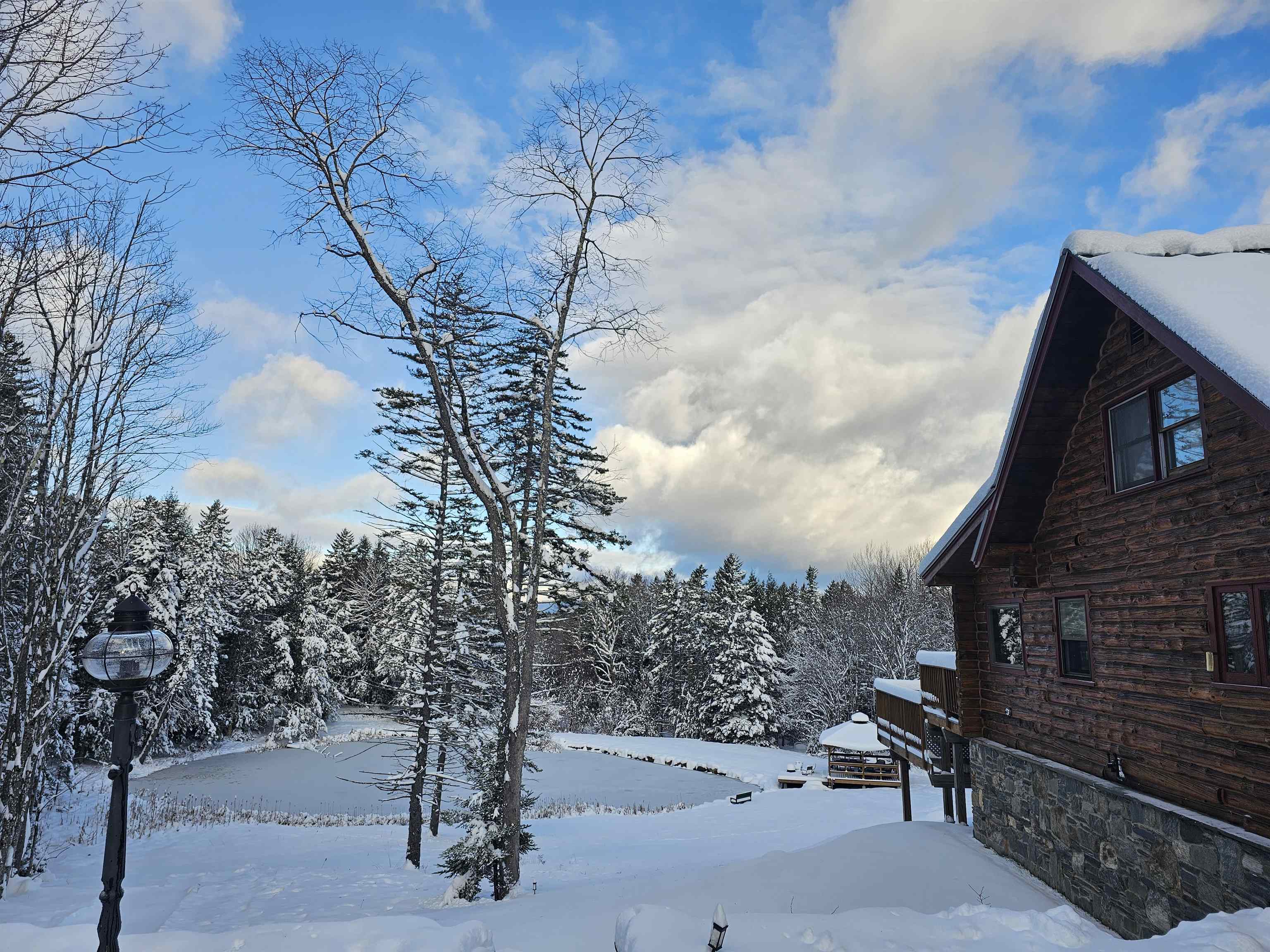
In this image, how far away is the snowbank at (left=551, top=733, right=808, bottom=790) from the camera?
30.2 meters

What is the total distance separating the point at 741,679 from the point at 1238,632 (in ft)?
113

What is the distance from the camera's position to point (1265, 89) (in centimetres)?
873

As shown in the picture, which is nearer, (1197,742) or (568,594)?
(1197,742)

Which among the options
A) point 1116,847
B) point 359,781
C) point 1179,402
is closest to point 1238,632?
point 1179,402

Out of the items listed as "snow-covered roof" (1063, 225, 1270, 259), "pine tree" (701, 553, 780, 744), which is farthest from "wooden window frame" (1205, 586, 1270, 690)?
"pine tree" (701, 553, 780, 744)

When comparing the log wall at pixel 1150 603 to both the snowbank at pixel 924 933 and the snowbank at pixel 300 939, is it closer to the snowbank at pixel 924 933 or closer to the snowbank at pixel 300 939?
A: the snowbank at pixel 924 933

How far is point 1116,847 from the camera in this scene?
837cm

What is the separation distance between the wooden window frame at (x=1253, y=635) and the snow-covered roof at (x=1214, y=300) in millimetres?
2227

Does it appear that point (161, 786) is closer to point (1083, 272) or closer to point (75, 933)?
point (75, 933)

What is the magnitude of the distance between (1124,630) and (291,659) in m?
40.7

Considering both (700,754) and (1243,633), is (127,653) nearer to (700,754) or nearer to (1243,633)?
(1243,633)

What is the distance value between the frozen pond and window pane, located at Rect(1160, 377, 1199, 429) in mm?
21450

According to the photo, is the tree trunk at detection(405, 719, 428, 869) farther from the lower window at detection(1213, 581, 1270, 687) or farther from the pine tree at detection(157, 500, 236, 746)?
the pine tree at detection(157, 500, 236, 746)

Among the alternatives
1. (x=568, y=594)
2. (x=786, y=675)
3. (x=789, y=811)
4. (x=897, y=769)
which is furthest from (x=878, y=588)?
(x=568, y=594)
